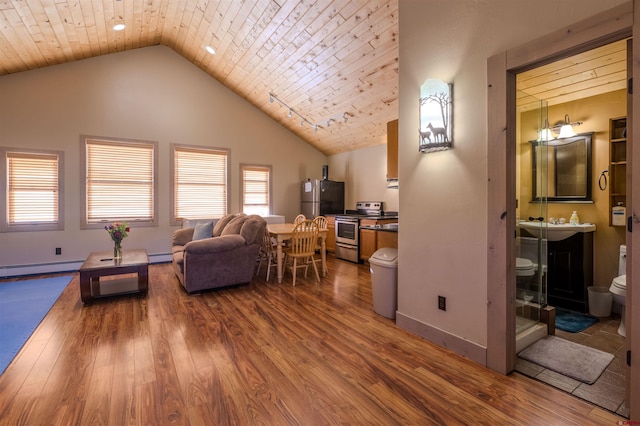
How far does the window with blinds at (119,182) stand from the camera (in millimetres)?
5117

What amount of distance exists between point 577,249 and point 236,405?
353 cm

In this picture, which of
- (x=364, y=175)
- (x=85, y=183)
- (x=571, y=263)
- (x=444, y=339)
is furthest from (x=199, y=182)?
(x=571, y=263)

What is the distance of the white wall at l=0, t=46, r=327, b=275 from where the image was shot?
15.2 ft

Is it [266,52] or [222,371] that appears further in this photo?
[266,52]

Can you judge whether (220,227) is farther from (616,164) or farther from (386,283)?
(616,164)

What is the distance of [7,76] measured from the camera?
4480 millimetres

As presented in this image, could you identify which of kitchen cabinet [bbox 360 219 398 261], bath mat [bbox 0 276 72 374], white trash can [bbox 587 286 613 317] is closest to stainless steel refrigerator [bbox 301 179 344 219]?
kitchen cabinet [bbox 360 219 398 261]

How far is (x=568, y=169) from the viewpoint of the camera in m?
3.39

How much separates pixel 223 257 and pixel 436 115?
2.94 m

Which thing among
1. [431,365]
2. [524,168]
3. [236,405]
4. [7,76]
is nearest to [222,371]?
[236,405]

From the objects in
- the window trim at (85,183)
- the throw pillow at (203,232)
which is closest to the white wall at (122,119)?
the window trim at (85,183)

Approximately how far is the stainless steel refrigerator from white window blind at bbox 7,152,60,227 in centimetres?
448

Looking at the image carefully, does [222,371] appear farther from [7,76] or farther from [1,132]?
[7,76]

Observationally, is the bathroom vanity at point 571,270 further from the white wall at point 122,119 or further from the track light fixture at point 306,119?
the white wall at point 122,119
